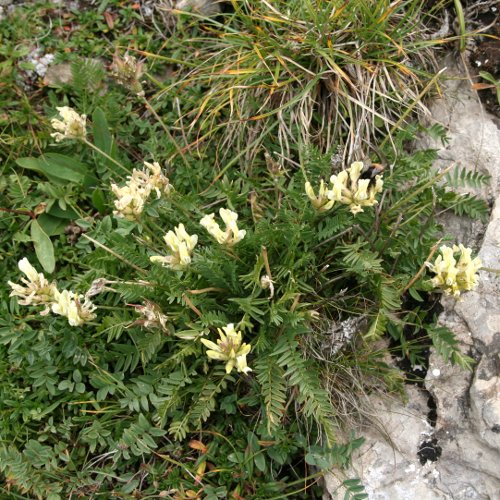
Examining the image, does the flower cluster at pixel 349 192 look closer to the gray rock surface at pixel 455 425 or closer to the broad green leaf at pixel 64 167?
the gray rock surface at pixel 455 425

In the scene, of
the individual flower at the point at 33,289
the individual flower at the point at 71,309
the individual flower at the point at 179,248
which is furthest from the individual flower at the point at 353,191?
the individual flower at the point at 33,289

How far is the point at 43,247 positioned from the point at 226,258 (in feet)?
3.70

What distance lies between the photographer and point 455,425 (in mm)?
2982

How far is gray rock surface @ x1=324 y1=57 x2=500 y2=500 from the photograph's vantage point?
9.46ft

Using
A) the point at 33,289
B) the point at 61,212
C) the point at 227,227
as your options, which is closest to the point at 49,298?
the point at 33,289

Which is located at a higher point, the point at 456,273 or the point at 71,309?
the point at 71,309

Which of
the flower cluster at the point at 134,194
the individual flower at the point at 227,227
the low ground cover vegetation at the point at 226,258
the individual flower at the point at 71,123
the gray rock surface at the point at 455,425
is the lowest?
the gray rock surface at the point at 455,425

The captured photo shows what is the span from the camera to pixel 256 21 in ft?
12.3

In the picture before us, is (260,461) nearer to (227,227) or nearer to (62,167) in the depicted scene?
(227,227)

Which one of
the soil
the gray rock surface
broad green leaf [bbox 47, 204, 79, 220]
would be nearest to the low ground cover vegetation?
broad green leaf [bbox 47, 204, 79, 220]

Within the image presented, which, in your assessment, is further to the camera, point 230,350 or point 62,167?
point 62,167

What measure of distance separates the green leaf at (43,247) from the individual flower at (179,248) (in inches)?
41.1

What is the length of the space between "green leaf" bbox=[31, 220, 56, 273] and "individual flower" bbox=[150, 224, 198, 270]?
41.1 inches

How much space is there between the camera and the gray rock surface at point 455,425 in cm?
288
